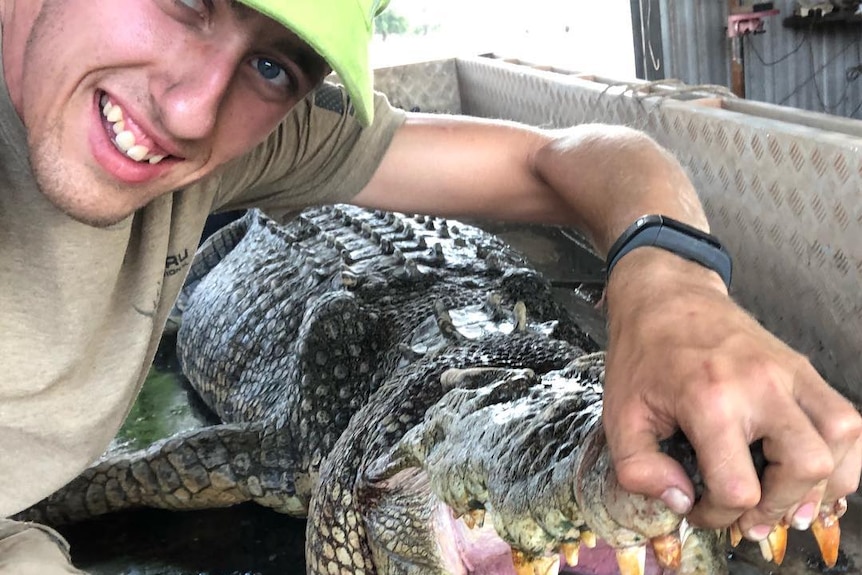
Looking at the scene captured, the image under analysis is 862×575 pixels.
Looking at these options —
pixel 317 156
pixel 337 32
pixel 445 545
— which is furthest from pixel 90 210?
pixel 445 545

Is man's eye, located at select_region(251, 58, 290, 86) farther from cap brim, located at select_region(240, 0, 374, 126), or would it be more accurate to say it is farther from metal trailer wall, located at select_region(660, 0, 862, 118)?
metal trailer wall, located at select_region(660, 0, 862, 118)

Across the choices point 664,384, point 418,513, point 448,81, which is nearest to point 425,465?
point 418,513

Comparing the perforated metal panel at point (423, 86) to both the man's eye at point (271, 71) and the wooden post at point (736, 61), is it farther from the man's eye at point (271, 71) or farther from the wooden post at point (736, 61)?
the man's eye at point (271, 71)

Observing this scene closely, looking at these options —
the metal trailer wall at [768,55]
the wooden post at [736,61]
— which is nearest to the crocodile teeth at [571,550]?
the wooden post at [736,61]

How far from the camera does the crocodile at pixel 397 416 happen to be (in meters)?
1.21

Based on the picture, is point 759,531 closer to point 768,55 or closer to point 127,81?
point 127,81

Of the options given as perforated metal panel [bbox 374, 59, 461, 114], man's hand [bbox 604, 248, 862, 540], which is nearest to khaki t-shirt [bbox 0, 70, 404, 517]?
man's hand [bbox 604, 248, 862, 540]

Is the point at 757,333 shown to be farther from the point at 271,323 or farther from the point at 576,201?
the point at 271,323

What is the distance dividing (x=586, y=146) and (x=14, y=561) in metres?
1.34

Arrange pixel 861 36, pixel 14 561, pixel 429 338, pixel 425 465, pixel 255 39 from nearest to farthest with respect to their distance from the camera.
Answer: pixel 255 39, pixel 14 561, pixel 425 465, pixel 429 338, pixel 861 36

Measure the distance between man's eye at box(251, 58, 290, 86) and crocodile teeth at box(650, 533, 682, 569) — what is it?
90 cm

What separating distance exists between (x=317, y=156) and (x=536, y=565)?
111cm

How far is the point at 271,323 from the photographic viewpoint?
3.13m

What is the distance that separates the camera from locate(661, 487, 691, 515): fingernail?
0.91 m
